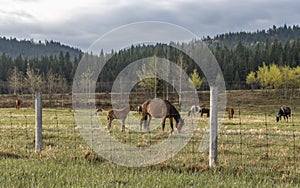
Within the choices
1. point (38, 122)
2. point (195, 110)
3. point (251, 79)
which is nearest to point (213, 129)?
point (38, 122)

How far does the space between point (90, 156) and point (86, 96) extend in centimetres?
4481

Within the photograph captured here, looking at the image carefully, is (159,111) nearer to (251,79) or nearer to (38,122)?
(38,122)

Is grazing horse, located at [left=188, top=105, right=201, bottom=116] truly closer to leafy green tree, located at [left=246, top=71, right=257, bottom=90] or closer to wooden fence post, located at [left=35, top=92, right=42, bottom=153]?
wooden fence post, located at [left=35, top=92, right=42, bottom=153]

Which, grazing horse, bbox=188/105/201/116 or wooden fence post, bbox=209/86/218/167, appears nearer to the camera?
wooden fence post, bbox=209/86/218/167

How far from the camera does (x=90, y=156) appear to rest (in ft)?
29.5

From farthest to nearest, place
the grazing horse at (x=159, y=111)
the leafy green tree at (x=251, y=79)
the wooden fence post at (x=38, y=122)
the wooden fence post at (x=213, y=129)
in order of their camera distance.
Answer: the leafy green tree at (x=251, y=79)
the grazing horse at (x=159, y=111)
the wooden fence post at (x=38, y=122)
the wooden fence post at (x=213, y=129)

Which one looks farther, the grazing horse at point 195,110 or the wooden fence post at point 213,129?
the grazing horse at point 195,110

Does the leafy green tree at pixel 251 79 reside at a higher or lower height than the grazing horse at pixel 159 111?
higher

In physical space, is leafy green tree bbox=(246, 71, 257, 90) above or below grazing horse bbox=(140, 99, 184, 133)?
above

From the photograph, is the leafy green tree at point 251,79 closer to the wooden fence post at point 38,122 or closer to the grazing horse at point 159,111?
the grazing horse at point 159,111

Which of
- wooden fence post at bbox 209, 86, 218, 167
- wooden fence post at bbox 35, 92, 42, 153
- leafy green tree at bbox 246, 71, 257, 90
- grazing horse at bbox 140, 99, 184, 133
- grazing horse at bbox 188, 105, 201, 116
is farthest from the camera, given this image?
leafy green tree at bbox 246, 71, 257, 90

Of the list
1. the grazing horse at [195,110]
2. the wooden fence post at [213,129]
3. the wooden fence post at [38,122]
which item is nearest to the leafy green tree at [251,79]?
the grazing horse at [195,110]

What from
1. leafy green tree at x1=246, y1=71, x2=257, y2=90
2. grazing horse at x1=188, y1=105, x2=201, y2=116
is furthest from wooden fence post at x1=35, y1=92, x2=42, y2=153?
leafy green tree at x1=246, y1=71, x2=257, y2=90

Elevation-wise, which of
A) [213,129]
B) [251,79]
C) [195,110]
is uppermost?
[251,79]
